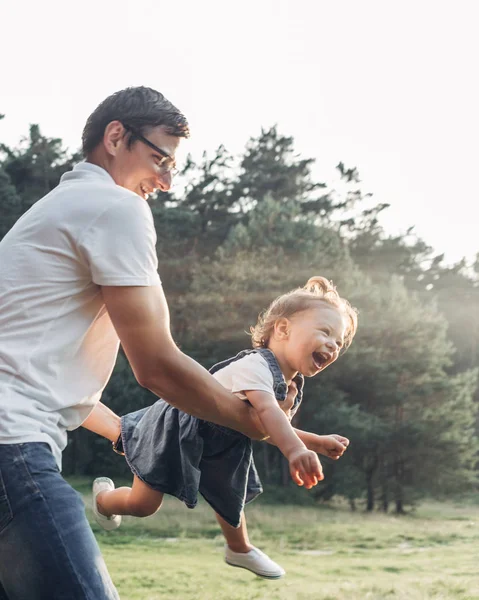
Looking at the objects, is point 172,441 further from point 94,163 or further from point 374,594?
point 374,594

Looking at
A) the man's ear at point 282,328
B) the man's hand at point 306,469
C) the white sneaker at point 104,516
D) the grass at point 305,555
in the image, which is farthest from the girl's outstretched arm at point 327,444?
the grass at point 305,555

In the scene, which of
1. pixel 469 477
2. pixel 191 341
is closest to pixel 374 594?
pixel 191 341

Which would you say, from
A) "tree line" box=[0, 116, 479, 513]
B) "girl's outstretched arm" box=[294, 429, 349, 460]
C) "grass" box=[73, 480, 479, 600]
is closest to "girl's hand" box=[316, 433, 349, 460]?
"girl's outstretched arm" box=[294, 429, 349, 460]

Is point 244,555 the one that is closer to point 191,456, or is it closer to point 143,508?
point 143,508

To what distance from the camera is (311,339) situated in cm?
282

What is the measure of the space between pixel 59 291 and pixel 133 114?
0.53 metres

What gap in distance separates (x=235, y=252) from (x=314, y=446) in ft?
74.6

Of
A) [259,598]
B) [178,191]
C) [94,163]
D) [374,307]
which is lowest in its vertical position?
[259,598]

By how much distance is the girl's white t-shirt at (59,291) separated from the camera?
1.71 m

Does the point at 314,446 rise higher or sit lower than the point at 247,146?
lower

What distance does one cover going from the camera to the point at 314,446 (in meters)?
2.55

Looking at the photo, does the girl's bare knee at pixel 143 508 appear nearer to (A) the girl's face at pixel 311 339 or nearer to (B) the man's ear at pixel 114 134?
(A) the girl's face at pixel 311 339

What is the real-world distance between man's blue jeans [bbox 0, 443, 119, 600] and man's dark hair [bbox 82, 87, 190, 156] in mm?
777

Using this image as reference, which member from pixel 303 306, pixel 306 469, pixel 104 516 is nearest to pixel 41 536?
pixel 306 469
